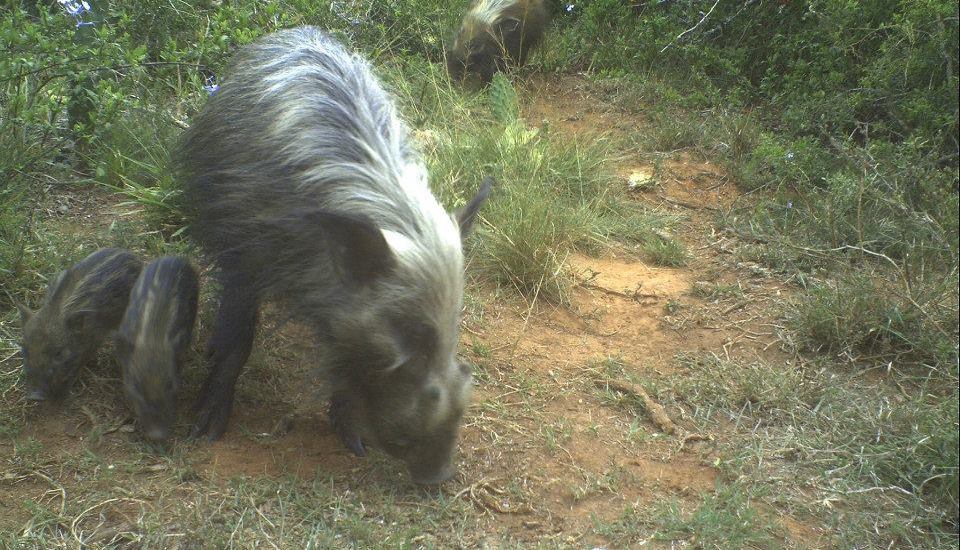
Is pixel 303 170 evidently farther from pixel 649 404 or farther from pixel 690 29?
pixel 690 29

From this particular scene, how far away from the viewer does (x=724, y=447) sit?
4191mm

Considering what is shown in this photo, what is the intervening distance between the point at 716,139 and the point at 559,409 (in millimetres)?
3565

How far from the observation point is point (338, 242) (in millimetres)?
3367

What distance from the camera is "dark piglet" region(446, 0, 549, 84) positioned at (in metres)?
8.58

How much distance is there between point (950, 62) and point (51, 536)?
4675 millimetres

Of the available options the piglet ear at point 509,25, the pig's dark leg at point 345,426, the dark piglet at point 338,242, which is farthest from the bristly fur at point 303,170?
the piglet ear at point 509,25

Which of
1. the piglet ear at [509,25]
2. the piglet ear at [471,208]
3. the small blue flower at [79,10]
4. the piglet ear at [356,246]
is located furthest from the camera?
the piglet ear at [509,25]

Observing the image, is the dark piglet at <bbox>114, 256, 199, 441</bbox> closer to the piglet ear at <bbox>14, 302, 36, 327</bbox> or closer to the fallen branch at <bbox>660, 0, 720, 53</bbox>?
the piglet ear at <bbox>14, 302, 36, 327</bbox>

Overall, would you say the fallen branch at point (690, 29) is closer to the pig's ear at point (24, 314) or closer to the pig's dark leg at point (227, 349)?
the pig's dark leg at point (227, 349)

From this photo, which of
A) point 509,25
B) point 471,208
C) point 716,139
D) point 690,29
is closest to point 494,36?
point 509,25

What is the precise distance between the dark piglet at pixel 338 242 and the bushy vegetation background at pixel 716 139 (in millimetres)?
1336

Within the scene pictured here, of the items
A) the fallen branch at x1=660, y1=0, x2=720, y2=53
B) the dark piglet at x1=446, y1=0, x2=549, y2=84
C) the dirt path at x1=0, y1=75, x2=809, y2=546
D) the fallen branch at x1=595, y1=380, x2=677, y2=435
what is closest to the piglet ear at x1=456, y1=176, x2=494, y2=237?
the dirt path at x1=0, y1=75, x2=809, y2=546

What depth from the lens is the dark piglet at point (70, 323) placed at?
4.08 m

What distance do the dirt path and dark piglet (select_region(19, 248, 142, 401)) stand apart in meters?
0.19
